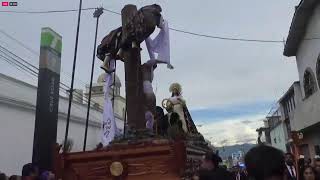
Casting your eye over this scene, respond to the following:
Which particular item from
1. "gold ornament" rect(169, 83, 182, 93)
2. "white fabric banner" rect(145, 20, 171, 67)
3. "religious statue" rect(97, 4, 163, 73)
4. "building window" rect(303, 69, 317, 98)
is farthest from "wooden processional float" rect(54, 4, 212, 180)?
"building window" rect(303, 69, 317, 98)

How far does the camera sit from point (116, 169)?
4461mm

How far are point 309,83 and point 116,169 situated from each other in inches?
745

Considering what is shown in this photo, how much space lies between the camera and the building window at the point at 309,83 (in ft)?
67.8

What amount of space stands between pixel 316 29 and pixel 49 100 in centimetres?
1200

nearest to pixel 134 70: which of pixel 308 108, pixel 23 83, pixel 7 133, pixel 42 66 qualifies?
pixel 42 66

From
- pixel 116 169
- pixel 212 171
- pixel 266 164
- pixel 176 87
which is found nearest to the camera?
pixel 266 164

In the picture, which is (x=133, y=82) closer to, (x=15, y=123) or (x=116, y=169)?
(x=116, y=169)

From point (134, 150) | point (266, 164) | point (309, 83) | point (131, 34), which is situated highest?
point (309, 83)

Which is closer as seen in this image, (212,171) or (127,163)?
(212,171)

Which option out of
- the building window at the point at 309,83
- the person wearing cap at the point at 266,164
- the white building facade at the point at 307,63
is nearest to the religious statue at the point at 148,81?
the person wearing cap at the point at 266,164

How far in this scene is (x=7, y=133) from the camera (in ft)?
51.3

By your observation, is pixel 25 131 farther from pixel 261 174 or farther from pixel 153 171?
pixel 261 174

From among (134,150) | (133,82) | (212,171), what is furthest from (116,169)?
(133,82)

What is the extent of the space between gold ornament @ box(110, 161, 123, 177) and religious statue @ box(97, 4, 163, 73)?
6.02 feet
